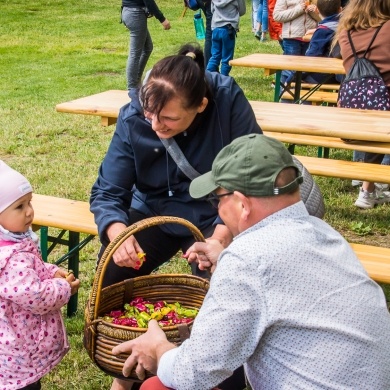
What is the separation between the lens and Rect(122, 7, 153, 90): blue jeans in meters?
8.27

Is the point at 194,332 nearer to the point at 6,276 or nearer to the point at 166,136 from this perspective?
the point at 6,276

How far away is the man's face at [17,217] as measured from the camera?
270cm

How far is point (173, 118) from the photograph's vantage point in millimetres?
2959

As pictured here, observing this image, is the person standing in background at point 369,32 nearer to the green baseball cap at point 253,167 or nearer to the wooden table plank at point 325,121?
the wooden table plank at point 325,121

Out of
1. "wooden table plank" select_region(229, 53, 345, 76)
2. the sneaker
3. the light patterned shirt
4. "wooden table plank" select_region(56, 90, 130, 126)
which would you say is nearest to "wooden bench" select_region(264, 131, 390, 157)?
"wooden table plank" select_region(229, 53, 345, 76)

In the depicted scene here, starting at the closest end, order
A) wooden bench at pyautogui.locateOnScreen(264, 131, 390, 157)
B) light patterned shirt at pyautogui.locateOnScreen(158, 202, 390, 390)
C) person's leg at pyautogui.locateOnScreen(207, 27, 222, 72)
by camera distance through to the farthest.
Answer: light patterned shirt at pyautogui.locateOnScreen(158, 202, 390, 390), wooden bench at pyautogui.locateOnScreen(264, 131, 390, 157), person's leg at pyautogui.locateOnScreen(207, 27, 222, 72)

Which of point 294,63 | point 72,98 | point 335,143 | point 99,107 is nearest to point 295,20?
point 294,63

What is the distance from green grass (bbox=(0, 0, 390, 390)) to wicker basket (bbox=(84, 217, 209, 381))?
0.54 metres

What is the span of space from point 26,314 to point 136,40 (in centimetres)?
605

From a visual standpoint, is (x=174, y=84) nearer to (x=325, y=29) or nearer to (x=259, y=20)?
(x=325, y=29)

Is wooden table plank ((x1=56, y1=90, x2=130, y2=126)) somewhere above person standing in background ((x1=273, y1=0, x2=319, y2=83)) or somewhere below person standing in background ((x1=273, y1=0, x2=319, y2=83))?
above

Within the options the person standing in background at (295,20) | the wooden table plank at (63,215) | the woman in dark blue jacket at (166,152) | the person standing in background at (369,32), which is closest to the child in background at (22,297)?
the woman in dark blue jacket at (166,152)

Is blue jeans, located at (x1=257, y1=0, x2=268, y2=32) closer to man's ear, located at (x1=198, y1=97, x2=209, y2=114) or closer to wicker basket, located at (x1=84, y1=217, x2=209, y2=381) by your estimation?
man's ear, located at (x1=198, y1=97, x2=209, y2=114)

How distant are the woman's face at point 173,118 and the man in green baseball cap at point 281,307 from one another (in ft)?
3.16
